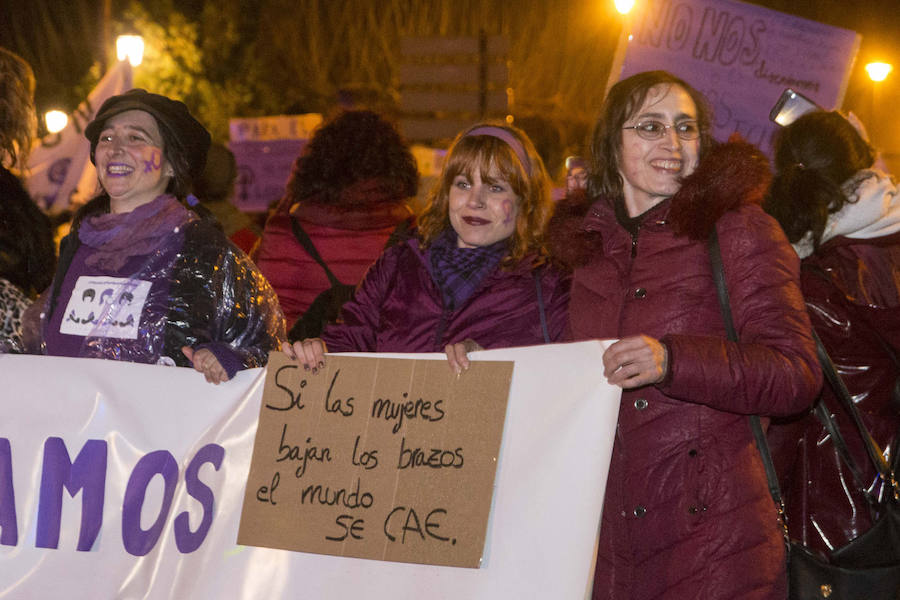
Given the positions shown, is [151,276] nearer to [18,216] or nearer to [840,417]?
[18,216]

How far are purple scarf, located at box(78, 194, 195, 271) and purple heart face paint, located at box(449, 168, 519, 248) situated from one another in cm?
88

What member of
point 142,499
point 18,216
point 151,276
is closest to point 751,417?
point 142,499

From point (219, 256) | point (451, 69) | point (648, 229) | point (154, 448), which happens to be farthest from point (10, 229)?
point (451, 69)

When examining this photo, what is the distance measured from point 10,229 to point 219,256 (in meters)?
1.11

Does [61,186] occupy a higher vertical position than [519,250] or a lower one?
higher

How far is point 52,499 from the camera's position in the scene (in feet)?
11.3

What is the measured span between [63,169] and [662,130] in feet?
15.9

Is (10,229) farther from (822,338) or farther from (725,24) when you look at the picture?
(725,24)

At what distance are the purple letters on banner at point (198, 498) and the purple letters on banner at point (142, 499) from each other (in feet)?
0.18

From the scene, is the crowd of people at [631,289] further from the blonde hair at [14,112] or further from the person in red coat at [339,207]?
the person in red coat at [339,207]

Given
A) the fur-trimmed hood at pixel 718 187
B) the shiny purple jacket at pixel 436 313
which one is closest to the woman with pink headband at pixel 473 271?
the shiny purple jacket at pixel 436 313

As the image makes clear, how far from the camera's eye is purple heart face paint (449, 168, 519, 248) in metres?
3.75

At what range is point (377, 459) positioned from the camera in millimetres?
3125

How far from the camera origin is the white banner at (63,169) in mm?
7020
